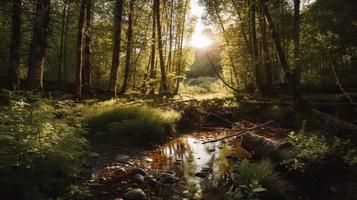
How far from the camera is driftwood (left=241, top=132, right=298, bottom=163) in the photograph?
24.6 feet

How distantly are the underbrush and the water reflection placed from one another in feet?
2.18

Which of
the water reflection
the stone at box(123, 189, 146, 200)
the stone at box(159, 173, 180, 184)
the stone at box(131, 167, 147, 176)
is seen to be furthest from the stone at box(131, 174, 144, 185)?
the water reflection

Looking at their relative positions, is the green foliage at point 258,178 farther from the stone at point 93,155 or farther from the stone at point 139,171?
the stone at point 93,155

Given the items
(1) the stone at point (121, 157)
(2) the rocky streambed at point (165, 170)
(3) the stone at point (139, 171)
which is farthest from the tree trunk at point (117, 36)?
(3) the stone at point (139, 171)

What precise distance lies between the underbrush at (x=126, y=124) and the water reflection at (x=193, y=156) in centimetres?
67

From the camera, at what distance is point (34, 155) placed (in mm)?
4816

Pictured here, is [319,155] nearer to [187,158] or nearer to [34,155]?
[187,158]

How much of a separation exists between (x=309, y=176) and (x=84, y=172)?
484 centimetres

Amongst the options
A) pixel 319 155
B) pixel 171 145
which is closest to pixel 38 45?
pixel 171 145

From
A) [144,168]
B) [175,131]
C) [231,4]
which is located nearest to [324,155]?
[144,168]

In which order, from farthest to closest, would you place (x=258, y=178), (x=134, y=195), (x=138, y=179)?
(x=138, y=179) → (x=258, y=178) → (x=134, y=195)

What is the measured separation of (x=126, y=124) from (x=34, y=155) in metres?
5.60

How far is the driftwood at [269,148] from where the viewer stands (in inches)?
295

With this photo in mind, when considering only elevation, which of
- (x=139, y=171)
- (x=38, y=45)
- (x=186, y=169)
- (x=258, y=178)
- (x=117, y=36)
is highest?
(x=117, y=36)
